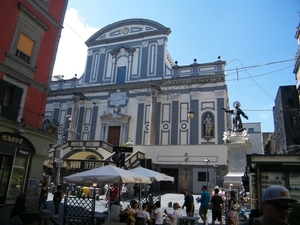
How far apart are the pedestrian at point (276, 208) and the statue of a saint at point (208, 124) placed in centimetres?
2528

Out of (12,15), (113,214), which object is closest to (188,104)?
(12,15)

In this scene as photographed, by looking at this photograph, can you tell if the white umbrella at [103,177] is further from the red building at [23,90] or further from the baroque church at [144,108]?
the baroque church at [144,108]

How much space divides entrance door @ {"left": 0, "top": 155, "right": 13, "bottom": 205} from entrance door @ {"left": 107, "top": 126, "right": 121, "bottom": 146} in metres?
18.0

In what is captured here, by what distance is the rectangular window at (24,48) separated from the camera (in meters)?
13.6

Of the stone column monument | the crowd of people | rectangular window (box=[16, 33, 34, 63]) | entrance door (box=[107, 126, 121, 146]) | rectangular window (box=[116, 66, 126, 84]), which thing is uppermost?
rectangular window (box=[116, 66, 126, 84])

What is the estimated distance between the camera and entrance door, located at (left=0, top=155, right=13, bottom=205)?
12.1 meters

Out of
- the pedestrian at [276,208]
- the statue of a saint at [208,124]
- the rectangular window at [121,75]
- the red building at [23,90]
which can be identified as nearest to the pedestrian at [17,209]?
the red building at [23,90]

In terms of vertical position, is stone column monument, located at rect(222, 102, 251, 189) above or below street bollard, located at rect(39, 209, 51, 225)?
above

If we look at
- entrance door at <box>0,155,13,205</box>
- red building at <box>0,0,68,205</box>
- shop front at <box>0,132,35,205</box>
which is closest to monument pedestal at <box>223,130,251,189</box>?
red building at <box>0,0,68,205</box>

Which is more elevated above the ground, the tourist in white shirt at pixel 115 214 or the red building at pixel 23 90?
the red building at pixel 23 90

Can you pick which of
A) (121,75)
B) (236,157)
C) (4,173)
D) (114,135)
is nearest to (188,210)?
(236,157)

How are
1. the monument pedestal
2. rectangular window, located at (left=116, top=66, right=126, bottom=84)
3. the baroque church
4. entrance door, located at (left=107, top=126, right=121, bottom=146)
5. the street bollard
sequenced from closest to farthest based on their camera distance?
the street bollard
the monument pedestal
the baroque church
entrance door, located at (left=107, top=126, right=121, bottom=146)
rectangular window, located at (left=116, top=66, right=126, bottom=84)

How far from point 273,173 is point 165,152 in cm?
1740

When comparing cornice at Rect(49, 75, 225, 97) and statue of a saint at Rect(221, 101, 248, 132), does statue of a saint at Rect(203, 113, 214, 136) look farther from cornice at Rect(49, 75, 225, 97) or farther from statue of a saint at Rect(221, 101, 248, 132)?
statue of a saint at Rect(221, 101, 248, 132)
